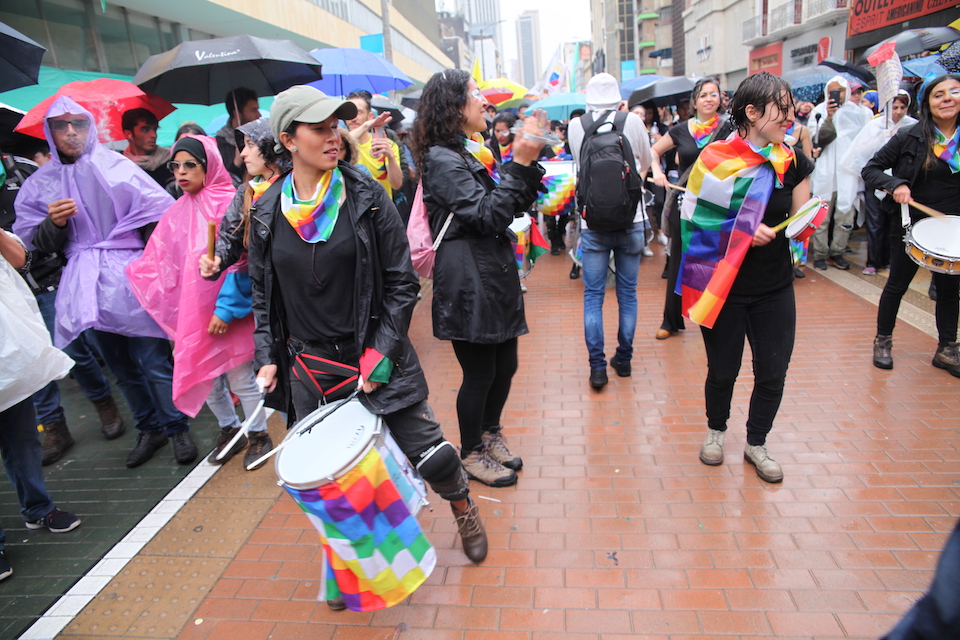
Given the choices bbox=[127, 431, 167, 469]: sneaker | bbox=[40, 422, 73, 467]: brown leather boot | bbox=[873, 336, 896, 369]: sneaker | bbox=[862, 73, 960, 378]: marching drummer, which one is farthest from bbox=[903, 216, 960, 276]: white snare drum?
bbox=[40, 422, 73, 467]: brown leather boot

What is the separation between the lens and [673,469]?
11.5 ft

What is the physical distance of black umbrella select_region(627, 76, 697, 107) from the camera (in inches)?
366

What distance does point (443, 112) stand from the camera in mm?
3016

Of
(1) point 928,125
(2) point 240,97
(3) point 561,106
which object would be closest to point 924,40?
(3) point 561,106

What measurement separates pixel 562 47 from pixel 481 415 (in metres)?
23.2

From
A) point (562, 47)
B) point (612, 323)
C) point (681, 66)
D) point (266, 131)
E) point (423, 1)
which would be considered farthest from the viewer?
point (423, 1)

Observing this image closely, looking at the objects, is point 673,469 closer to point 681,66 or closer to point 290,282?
point 290,282

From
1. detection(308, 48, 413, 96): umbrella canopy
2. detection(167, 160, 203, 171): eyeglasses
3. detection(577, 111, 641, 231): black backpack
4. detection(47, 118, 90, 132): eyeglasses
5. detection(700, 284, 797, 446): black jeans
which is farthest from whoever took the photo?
detection(308, 48, 413, 96): umbrella canopy

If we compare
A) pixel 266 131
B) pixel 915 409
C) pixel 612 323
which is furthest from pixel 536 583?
pixel 612 323

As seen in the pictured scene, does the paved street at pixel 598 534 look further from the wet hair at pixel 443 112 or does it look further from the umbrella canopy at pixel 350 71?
the umbrella canopy at pixel 350 71

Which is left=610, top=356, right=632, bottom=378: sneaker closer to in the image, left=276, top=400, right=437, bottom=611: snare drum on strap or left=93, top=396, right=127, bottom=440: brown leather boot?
left=276, top=400, right=437, bottom=611: snare drum on strap

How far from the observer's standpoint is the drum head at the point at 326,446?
2.09m

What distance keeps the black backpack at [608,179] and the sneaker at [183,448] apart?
3087 millimetres

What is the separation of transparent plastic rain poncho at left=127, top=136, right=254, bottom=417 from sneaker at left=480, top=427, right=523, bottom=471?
4.95 feet
